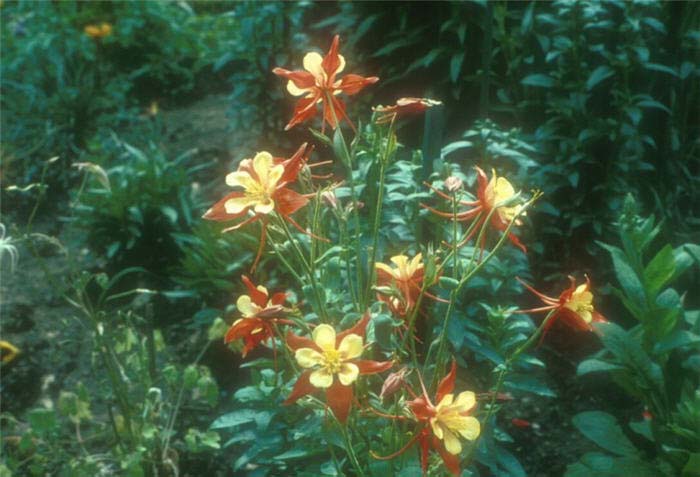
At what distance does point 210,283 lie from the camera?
332 centimetres

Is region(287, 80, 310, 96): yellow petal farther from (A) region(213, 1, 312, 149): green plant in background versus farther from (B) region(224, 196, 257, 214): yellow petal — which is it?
(A) region(213, 1, 312, 149): green plant in background

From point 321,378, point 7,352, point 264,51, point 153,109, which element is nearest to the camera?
point 321,378

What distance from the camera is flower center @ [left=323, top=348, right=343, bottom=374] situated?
147 centimetres

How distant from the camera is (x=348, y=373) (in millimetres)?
1453

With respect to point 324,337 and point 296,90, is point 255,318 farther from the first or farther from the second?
point 296,90

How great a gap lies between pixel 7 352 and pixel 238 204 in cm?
224

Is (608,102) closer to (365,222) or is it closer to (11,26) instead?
(365,222)

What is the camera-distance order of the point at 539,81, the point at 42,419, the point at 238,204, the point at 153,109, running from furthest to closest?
the point at 153,109
the point at 539,81
the point at 42,419
the point at 238,204

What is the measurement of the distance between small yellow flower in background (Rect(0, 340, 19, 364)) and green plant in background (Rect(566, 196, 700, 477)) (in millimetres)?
2224

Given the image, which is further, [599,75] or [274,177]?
[599,75]

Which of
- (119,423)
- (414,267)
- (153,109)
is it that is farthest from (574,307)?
(153,109)

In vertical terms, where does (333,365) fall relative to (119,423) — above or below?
above

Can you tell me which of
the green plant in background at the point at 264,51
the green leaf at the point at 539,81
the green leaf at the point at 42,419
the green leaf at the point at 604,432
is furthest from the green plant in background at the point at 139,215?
the green leaf at the point at 604,432

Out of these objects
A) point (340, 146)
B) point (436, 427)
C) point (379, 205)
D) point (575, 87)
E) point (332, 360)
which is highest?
point (340, 146)
